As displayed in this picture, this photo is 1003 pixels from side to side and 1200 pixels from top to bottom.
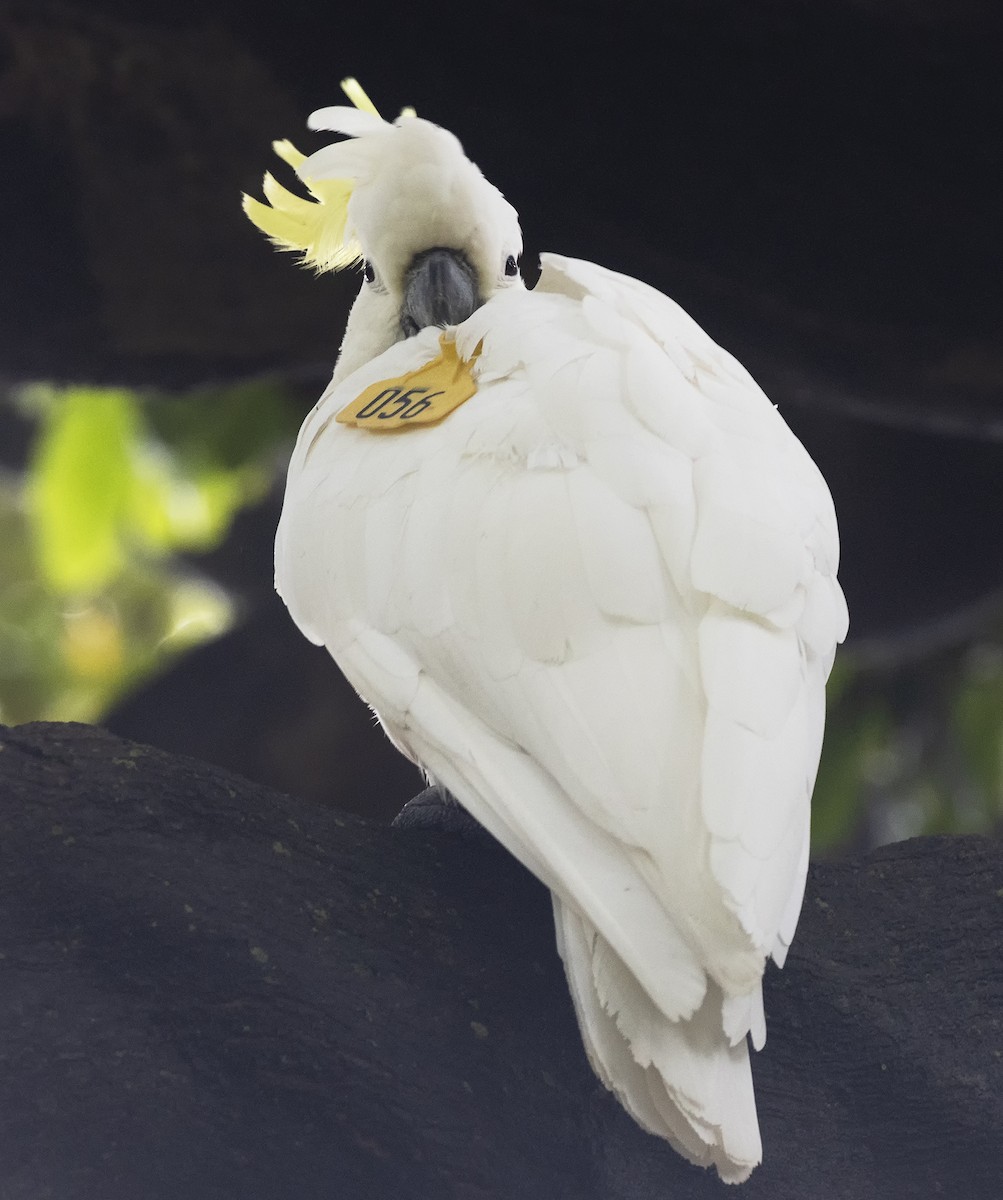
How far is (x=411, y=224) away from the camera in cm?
214

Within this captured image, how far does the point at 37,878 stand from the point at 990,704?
2.82 metres

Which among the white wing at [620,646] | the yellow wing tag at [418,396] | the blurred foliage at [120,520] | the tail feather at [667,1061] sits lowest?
the blurred foliage at [120,520]

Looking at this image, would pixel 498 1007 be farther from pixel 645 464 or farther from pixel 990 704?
pixel 990 704

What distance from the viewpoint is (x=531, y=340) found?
1781 millimetres

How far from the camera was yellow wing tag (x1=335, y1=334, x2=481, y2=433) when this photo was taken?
5.71 ft

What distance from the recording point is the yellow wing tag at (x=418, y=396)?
1.74 meters

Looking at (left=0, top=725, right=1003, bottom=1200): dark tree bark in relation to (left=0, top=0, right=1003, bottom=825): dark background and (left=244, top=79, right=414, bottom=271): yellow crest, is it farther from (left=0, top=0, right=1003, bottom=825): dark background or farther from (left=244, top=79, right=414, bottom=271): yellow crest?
(left=0, top=0, right=1003, bottom=825): dark background

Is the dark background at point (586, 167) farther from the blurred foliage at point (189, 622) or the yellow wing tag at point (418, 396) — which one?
the yellow wing tag at point (418, 396)

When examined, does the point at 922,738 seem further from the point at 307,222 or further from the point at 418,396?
the point at 418,396

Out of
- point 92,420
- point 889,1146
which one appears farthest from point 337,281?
point 889,1146

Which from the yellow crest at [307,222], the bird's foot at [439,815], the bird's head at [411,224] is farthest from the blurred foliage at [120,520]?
the bird's foot at [439,815]

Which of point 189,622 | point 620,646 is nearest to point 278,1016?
point 620,646

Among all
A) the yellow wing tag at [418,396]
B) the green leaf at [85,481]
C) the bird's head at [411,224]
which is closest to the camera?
the yellow wing tag at [418,396]

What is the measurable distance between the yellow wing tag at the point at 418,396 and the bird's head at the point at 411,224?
26cm
